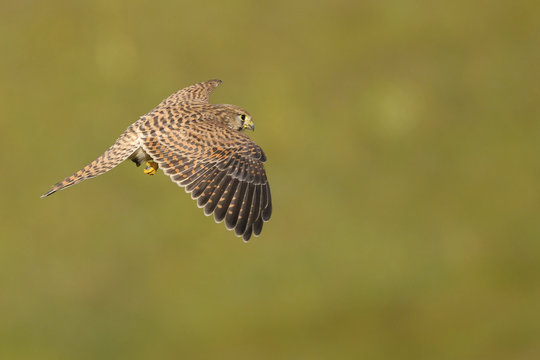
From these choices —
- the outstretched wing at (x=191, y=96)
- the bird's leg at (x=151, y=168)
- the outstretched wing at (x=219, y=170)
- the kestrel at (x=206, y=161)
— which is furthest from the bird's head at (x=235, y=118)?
the outstretched wing at (x=191, y=96)

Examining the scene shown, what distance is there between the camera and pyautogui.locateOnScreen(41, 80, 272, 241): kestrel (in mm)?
14312

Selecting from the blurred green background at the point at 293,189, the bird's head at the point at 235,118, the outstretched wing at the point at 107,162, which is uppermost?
the blurred green background at the point at 293,189

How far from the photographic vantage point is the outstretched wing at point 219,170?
1427cm

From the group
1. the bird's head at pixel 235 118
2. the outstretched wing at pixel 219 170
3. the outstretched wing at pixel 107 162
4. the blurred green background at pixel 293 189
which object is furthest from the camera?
the blurred green background at pixel 293 189

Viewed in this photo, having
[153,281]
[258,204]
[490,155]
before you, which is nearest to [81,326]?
[153,281]

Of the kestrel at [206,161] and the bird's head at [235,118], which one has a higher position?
the bird's head at [235,118]

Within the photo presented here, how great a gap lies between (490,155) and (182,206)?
1287cm

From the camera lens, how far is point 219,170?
14789 millimetres

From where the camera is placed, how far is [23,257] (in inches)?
1667

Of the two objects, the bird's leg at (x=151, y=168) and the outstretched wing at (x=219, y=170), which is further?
the bird's leg at (x=151, y=168)

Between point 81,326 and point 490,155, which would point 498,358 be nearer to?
point 490,155

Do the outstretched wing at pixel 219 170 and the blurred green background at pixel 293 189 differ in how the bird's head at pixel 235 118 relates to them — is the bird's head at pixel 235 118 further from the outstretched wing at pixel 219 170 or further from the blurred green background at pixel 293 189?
the blurred green background at pixel 293 189

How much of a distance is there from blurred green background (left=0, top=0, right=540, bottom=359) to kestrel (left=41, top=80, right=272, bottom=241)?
74.8 feet

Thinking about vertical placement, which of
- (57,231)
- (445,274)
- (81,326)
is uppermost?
(445,274)
